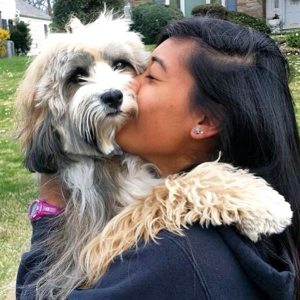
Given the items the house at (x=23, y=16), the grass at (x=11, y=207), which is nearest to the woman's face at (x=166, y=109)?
the grass at (x=11, y=207)

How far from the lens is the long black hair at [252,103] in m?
2.02

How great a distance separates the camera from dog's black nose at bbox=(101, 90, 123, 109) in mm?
2178

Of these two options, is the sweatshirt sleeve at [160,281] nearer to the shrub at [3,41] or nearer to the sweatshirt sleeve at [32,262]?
the sweatshirt sleeve at [32,262]

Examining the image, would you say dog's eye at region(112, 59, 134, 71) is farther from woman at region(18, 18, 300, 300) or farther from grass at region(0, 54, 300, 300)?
grass at region(0, 54, 300, 300)

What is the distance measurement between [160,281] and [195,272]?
10cm

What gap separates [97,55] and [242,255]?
0.99 meters

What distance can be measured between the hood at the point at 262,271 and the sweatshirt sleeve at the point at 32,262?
0.69m

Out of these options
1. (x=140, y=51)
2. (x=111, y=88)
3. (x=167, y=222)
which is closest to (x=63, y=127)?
(x=111, y=88)

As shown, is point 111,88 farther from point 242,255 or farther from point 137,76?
point 242,255

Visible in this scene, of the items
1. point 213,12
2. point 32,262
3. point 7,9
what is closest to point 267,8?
point 7,9

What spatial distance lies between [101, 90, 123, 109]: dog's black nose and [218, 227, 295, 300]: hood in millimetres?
585

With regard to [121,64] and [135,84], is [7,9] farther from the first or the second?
[135,84]

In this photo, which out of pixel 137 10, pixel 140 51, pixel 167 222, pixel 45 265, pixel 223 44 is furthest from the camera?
pixel 137 10

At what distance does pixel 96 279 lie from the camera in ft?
6.45
